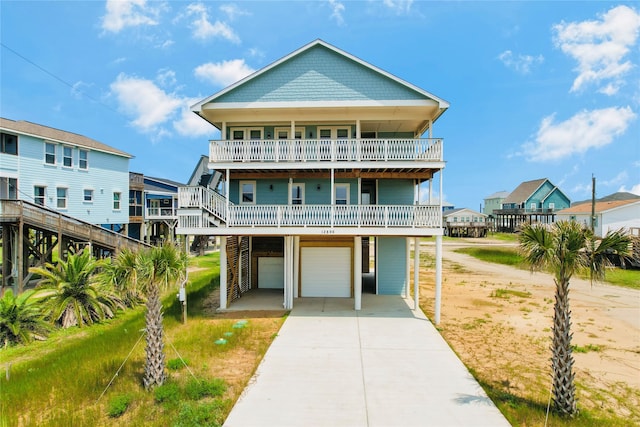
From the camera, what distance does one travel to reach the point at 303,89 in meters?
14.2

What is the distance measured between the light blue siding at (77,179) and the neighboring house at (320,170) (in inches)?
587

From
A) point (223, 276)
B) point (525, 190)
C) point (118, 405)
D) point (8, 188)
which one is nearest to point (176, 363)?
point (118, 405)

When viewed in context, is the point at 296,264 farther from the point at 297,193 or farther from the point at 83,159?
the point at 83,159

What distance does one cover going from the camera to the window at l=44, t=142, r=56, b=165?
71.6 feet

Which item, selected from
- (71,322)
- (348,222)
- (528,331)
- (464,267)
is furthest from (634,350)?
(71,322)

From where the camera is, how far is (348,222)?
43.0 feet

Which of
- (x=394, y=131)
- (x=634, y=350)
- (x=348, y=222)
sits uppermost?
(x=394, y=131)

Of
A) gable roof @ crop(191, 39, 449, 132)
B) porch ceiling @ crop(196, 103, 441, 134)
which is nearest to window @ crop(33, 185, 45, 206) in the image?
porch ceiling @ crop(196, 103, 441, 134)

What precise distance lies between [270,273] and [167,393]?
10.8 metres

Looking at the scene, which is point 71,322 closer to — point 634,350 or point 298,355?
point 298,355

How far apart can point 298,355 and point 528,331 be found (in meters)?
8.60

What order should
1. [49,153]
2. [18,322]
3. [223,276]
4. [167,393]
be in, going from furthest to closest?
[49,153]
[223,276]
[18,322]
[167,393]

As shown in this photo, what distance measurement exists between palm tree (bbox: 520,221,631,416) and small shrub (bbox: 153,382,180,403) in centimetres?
803

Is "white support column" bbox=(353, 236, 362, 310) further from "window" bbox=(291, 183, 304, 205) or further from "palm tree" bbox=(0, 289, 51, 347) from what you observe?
"palm tree" bbox=(0, 289, 51, 347)
